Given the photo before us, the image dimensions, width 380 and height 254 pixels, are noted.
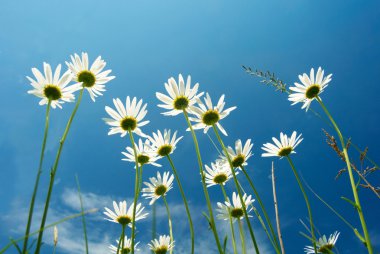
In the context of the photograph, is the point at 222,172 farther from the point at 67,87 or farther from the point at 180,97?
the point at 67,87

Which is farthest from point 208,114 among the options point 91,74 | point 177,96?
point 91,74

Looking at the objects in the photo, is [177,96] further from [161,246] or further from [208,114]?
[161,246]

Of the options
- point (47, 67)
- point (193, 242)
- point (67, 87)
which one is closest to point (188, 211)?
point (193, 242)

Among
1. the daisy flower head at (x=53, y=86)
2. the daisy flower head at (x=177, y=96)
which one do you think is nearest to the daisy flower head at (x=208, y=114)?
the daisy flower head at (x=177, y=96)

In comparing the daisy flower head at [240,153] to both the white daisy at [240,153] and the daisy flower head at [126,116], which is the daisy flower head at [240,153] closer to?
the white daisy at [240,153]

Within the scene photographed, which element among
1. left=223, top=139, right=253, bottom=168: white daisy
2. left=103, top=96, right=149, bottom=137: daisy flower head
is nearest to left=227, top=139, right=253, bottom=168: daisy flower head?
left=223, top=139, right=253, bottom=168: white daisy
